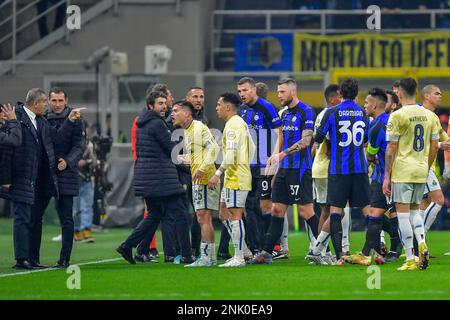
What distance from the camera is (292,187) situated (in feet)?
52.9

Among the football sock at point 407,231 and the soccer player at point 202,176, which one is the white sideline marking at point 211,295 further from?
the soccer player at point 202,176

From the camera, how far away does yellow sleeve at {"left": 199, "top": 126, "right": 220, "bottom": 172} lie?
15328mm

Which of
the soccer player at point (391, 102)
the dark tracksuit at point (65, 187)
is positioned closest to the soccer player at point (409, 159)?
the soccer player at point (391, 102)

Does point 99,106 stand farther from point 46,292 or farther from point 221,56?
point 46,292

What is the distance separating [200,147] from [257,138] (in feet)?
4.98

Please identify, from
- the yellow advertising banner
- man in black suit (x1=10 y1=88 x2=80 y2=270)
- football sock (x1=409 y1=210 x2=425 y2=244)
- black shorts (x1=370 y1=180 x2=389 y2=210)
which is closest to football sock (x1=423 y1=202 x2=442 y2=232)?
black shorts (x1=370 y1=180 x2=389 y2=210)

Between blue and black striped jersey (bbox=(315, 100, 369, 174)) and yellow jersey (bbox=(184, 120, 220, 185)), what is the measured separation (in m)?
1.25

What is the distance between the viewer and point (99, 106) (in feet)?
90.5

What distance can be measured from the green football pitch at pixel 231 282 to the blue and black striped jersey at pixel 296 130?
4.04 feet

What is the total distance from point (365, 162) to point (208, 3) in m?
14.9

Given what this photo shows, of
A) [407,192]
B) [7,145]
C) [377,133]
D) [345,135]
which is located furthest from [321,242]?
[7,145]

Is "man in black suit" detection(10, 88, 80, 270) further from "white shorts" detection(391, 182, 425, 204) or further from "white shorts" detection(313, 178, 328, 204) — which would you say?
"white shorts" detection(391, 182, 425, 204)

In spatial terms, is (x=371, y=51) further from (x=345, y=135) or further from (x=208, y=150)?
(x=208, y=150)
